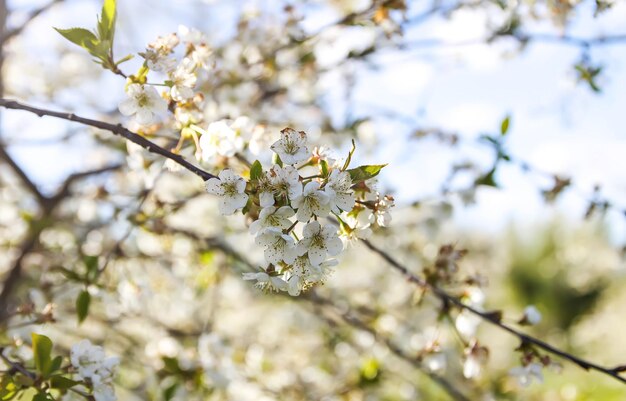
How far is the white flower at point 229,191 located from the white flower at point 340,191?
4.7 inches

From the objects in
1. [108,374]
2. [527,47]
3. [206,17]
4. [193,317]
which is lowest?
[108,374]

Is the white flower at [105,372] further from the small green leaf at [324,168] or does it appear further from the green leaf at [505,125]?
the green leaf at [505,125]

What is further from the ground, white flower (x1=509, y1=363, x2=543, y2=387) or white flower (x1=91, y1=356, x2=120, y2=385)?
white flower (x1=509, y1=363, x2=543, y2=387)

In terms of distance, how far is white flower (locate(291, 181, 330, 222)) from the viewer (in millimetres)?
726

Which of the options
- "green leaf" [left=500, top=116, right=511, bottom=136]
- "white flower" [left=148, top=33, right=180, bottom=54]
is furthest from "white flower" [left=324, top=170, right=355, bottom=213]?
"green leaf" [left=500, top=116, right=511, bottom=136]

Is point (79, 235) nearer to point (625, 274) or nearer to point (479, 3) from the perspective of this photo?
point (479, 3)

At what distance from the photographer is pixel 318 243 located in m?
0.77

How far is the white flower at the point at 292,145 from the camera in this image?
784 millimetres

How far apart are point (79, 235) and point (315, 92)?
3.51ft

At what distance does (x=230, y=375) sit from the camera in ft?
5.52

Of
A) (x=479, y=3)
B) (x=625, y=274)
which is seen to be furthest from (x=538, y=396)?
(x=625, y=274)

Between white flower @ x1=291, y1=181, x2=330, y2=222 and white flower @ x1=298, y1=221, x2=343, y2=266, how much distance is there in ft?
0.07

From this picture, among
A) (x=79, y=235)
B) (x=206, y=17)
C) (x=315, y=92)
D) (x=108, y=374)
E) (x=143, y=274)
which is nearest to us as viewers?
(x=108, y=374)

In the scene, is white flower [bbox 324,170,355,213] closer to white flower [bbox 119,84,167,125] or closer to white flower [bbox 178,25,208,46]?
white flower [bbox 119,84,167,125]
